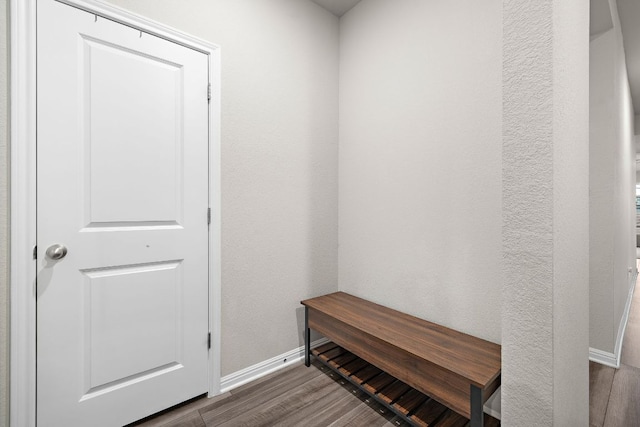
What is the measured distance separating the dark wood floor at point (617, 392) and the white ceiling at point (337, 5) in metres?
3.18

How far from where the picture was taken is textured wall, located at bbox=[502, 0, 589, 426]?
987mm

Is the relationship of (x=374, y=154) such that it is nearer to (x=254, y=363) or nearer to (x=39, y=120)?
(x=254, y=363)

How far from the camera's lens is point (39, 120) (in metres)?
1.31

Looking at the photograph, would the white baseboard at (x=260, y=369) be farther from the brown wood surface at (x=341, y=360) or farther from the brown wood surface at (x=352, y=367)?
the brown wood surface at (x=352, y=367)

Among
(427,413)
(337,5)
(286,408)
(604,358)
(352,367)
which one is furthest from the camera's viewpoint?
(337,5)

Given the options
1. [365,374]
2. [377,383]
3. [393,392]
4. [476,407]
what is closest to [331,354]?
[365,374]

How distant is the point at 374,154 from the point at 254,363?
1735mm

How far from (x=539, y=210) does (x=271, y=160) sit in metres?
1.59

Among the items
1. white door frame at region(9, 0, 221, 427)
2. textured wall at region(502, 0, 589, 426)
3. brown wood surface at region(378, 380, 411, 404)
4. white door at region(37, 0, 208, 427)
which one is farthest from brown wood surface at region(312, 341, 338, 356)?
white door frame at region(9, 0, 221, 427)

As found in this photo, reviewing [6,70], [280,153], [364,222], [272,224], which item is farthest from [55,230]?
[364,222]

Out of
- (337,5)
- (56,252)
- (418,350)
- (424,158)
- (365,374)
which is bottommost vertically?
(365,374)

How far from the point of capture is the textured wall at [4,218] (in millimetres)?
1244

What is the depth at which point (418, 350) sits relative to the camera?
1.50m

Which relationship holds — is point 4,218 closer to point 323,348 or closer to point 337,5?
point 323,348
